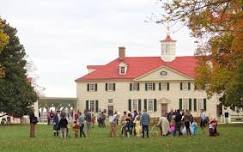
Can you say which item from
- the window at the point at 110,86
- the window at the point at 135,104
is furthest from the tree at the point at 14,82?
the window at the point at 110,86

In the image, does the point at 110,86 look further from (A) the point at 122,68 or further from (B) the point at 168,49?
(B) the point at 168,49

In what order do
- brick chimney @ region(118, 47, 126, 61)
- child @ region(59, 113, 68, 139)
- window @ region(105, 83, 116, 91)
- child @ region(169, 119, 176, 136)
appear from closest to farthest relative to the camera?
1. child @ region(59, 113, 68, 139)
2. child @ region(169, 119, 176, 136)
3. window @ region(105, 83, 116, 91)
4. brick chimney @ region(118, 47, 126, 61)

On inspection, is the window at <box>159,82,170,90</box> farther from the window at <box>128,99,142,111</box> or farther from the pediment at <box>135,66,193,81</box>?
the window at <box>128,99,142,111</box>

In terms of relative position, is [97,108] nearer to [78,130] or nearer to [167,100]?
[167,100]

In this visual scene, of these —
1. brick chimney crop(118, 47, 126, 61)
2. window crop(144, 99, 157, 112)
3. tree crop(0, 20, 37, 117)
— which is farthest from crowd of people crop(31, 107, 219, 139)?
brick chimney crop(118, 47, 126, 61)

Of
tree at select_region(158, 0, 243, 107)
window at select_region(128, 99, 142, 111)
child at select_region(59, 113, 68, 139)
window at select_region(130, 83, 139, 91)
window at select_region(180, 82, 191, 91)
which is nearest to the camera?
tree at select_region(158, 0, 243, 107)

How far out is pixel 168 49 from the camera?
371ft

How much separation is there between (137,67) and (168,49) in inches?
223

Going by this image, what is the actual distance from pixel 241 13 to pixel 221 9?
3.80 feet

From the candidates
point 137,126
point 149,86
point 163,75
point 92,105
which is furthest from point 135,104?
point 137,126

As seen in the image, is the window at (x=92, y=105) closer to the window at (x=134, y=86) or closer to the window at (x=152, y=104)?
the window at (x=134, y=86)

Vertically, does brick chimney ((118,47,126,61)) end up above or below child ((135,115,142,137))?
above

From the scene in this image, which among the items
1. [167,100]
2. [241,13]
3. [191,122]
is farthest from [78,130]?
[167,100]

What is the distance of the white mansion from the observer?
108375 mm
